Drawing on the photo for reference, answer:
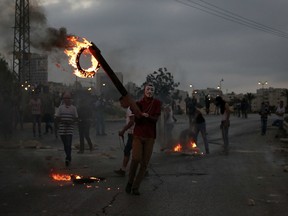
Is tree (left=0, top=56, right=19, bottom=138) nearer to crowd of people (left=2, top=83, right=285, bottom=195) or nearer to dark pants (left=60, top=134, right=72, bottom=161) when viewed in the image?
crowd of people (left=2, top=83, right=285, bottom=195)

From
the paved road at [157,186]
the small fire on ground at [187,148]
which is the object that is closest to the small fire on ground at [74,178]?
the paved road at [157,186]

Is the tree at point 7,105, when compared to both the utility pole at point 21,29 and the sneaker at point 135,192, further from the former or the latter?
the sneaker at point 135,192

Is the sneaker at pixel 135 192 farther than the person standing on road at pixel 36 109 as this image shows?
No

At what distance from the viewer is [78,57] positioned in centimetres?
889

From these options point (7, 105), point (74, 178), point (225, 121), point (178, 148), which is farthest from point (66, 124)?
point (7, 105)

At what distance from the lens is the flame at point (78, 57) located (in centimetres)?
848

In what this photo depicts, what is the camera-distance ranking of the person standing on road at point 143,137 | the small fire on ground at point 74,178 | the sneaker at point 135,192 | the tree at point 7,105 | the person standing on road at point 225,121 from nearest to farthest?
the sneaker at point 135,192
the person standing on road at point 143,137
the small fire on ground at point 74,178
the person standing on road at point 225,121
the tree at point 7,105

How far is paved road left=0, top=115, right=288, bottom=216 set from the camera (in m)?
6.75

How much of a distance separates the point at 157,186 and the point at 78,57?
9.29 ft

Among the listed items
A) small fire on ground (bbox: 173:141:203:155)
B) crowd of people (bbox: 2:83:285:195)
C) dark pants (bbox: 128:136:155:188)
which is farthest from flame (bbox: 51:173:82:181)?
small fire on ground (bbox: 173:141:203:155)

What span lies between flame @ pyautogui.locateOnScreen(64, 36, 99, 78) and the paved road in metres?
2.07

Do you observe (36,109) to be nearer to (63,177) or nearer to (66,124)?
(66,124)

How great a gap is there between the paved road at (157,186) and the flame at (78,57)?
2.07m

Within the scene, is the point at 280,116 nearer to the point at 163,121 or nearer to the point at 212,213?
the point at 163,121
